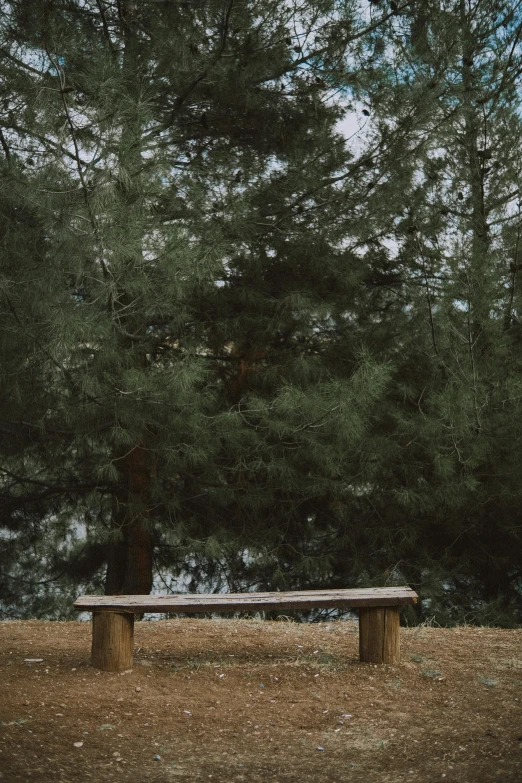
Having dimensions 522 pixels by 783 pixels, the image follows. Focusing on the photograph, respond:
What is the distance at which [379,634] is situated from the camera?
3.65 meters

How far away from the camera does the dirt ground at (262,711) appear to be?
263cm

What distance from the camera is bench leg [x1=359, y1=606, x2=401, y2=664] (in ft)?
11.9

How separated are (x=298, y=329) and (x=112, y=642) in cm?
363

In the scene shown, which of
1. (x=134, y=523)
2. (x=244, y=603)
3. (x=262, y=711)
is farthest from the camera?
(x=134, y=523)

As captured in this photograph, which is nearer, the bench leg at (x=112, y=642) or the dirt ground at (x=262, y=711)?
the dirt ground at (x=262, y=711)

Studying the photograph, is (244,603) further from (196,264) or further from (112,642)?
(196,264)

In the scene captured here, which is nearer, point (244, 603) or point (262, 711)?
point (262, 711)

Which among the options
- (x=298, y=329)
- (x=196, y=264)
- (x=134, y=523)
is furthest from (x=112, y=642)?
(x=298, y=329)

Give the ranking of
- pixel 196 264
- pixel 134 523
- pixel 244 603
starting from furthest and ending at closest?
pixel 134 523 < pixel 196 264 < pixel 244 603

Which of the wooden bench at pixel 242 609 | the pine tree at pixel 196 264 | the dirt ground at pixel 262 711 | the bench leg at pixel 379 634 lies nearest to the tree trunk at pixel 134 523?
the pine tree at pixel 196 264

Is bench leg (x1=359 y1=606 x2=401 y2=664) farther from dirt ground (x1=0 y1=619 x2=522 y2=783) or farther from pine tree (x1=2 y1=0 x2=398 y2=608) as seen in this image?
pine tree (x1=2 y1=0 x2=398 y2=608)

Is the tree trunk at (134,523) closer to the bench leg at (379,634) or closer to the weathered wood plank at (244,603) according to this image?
the weathered wood plank at (244,603)

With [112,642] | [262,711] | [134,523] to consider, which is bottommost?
[262,711]

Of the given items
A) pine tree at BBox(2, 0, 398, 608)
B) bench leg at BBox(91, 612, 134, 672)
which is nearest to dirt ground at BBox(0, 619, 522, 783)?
bench leg at BBox(91, 612, 134, 672)
